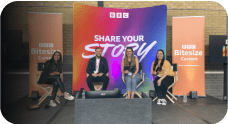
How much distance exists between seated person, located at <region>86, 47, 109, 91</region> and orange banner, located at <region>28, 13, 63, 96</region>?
1174 millimetres

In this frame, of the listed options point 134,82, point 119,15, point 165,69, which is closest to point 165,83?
point 165,69

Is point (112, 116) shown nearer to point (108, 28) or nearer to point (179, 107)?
point (179, 107)

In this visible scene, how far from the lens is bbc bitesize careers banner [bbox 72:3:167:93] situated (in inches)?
169

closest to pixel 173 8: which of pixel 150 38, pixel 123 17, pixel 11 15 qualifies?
pixel 150 38

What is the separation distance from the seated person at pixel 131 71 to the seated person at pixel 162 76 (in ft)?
1.45

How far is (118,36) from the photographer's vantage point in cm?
438

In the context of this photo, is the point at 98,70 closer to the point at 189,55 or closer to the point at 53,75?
the point at 53,75

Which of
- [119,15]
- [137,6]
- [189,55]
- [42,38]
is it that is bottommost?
[189,55]

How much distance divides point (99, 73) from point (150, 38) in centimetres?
182

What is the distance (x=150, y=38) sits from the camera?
4.37 meters

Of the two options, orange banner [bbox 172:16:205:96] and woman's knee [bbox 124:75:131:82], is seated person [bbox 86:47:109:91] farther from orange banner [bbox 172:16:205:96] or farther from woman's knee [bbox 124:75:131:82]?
orange banner [bbox 172:16:205:96]

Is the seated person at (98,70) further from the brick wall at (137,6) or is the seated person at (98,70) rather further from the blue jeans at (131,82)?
the brick wall at (137,6)

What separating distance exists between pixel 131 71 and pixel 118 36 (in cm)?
119

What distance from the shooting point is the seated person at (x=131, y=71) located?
11.9ft
